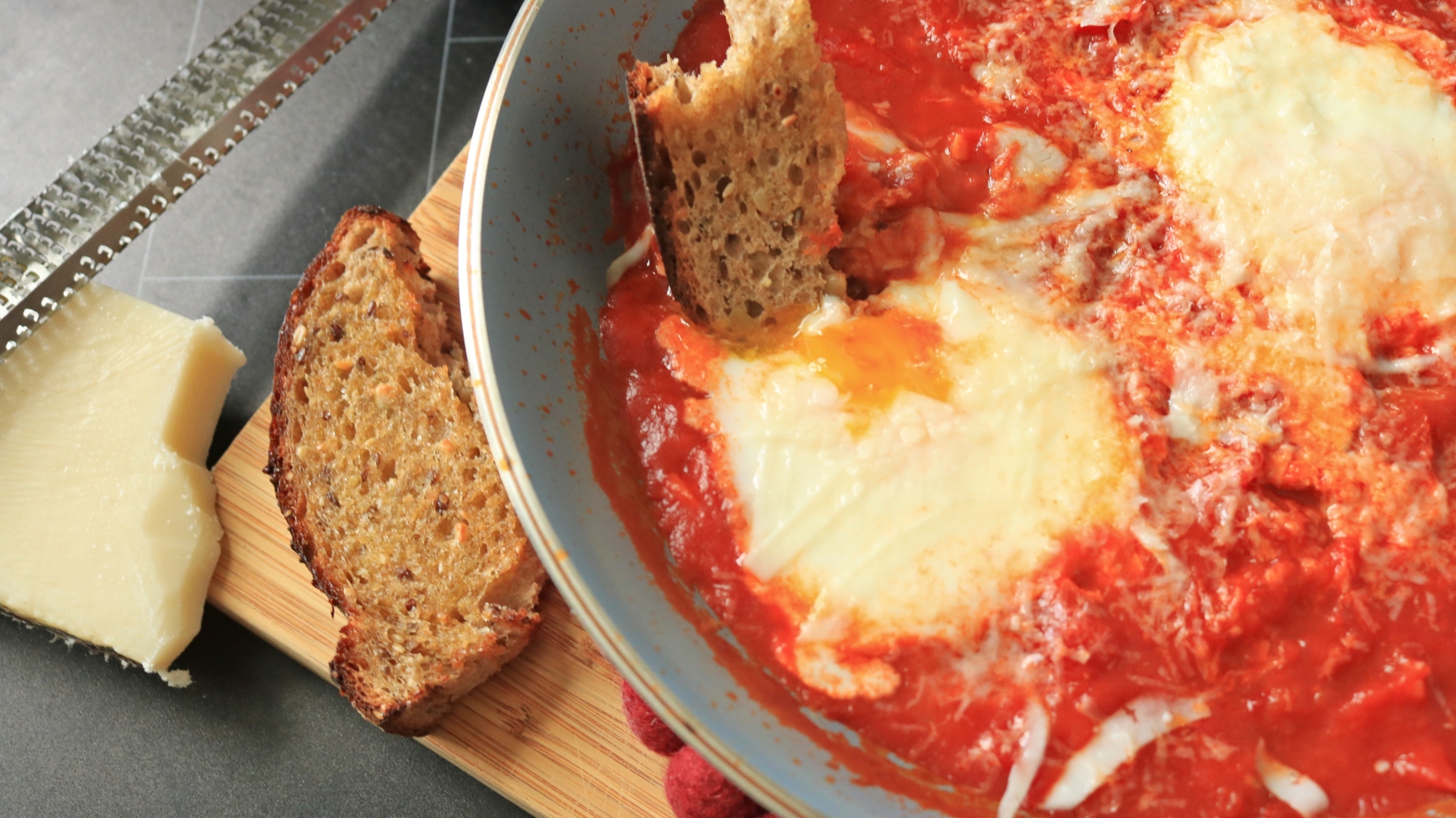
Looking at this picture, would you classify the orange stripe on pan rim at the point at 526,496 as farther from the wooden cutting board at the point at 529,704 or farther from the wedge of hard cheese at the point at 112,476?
the wedge of hard cheese at the point at 112,476

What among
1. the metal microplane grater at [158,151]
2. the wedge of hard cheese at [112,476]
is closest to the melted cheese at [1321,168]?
the metal microplane grater at [158,151]

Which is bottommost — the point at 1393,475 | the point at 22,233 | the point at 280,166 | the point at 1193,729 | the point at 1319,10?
the point at 1193,729

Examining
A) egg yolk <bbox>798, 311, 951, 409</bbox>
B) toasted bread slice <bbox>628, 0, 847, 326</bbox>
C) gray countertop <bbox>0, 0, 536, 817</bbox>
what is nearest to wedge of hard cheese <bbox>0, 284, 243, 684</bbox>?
gray countertop <bbox>0, 0, 536, 817</bbox>

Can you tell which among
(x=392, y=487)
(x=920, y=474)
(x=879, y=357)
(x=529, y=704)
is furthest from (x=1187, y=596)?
(x=392, y=487)

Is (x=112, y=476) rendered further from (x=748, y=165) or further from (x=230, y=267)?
(x=748, y=165)

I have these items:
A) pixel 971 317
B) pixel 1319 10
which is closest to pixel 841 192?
pixel 971 317

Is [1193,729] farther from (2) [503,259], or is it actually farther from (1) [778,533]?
(2) [503,259]
